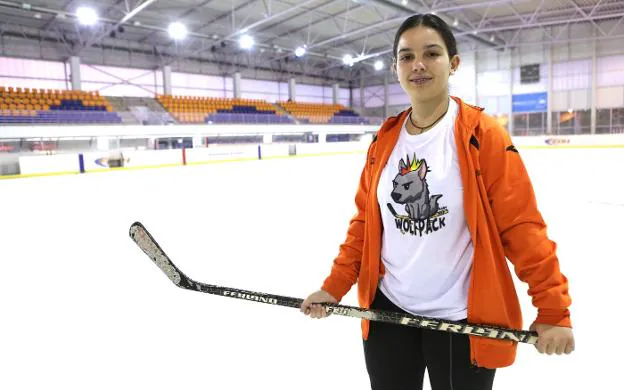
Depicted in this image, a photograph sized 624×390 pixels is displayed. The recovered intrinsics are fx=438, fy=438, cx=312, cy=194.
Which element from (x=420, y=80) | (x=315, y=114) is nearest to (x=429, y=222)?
(x=420, y=80)

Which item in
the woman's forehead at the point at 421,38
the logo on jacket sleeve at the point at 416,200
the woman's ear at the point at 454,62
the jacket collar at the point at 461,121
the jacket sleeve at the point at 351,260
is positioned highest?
the woman's forehead at the point at 421,38

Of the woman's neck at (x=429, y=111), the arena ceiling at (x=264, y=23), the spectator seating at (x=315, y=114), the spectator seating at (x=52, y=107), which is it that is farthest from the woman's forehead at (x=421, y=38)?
the spectator seating at (x=315, y=114)

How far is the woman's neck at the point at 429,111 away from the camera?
48.8 inches

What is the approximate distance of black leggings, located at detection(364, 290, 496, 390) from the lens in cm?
119

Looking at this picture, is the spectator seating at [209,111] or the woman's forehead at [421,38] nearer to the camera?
the woman's forehead at [421,38]

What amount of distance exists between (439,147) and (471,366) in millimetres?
598

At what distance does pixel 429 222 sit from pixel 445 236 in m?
0.06

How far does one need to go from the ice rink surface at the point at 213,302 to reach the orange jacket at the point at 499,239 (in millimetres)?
1131

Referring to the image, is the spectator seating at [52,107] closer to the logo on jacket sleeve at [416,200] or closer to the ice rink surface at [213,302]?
the ice rink surface at [213,302]

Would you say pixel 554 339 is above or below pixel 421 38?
below


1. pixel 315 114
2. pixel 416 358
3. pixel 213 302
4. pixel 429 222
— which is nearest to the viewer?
pixel 429 222

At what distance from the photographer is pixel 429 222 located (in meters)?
1.19

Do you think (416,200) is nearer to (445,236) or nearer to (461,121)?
(445,236)

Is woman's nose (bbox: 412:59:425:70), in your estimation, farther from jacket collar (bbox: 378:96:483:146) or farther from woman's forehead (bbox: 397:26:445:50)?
jacket collar (bbox: 378:96:483:146)
